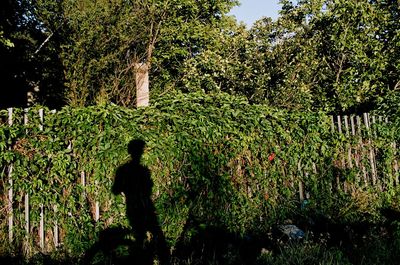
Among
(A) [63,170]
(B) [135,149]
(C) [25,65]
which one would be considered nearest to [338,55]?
(B) [135,149]

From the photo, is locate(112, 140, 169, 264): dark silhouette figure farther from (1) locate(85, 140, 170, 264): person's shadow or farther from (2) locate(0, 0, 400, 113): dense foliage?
(2) locate(0, 0, 400, 113): dense foliage

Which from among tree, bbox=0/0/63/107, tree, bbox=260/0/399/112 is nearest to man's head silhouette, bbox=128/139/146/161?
tree, bbox=260/0/399/112

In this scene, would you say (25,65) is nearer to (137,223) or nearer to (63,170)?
(63,170)

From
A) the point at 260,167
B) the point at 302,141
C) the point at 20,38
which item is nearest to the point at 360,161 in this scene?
the point at 302,141

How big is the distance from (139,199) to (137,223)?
0.92ft

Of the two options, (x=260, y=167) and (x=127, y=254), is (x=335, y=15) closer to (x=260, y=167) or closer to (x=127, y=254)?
(x=260, y=167)

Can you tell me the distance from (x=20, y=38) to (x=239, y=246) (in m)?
13.8

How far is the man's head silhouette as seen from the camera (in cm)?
470

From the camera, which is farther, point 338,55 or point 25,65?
point 25,65

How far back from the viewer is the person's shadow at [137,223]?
465cm

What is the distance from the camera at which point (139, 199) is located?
4.80 metres

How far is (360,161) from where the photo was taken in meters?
7.59

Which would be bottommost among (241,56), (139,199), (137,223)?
(137,223)

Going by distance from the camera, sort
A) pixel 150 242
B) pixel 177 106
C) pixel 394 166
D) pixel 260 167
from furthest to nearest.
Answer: pixel 394 166
pixel 260 167
pixel 177 106
pixel 150 242
